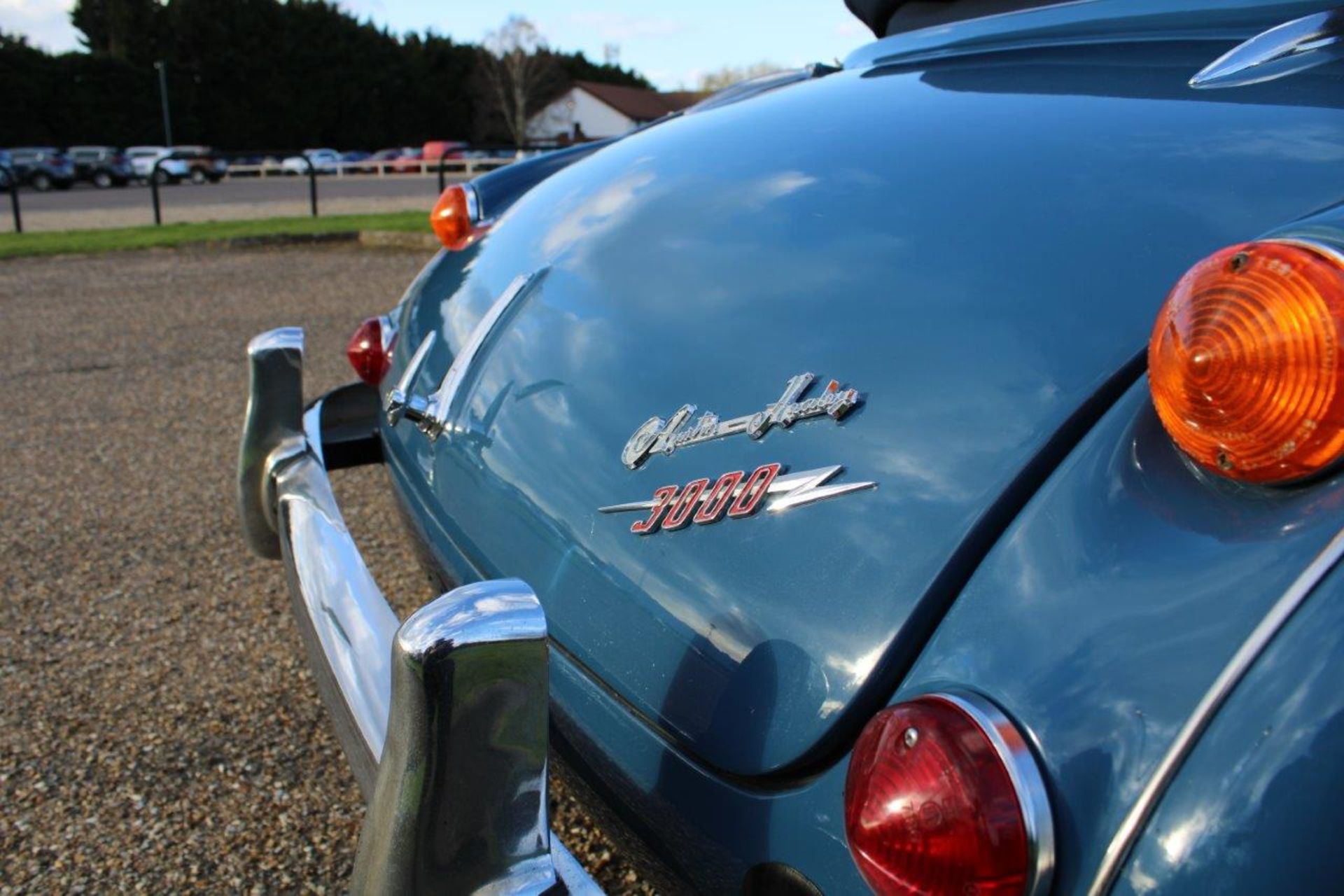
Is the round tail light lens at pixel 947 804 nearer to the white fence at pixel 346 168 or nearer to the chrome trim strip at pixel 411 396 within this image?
the chrome trim strip at pixel 411 396

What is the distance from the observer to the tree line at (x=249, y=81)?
46.9 m

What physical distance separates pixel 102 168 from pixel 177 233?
29.9 metres

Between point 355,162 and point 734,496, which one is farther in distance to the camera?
point 355,162

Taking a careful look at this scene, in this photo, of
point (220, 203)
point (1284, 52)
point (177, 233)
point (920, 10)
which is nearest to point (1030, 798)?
point (1284, 52)

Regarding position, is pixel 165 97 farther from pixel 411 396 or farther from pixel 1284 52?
pixel 1284 52

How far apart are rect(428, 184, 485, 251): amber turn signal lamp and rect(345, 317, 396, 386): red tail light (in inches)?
8.7

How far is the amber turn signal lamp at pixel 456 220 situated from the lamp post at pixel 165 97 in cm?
5210

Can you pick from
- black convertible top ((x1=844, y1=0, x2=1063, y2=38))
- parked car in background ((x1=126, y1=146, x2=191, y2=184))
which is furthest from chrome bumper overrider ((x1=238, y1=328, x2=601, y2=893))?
parked car in background ((x1=126, y1=146, x2=191, y2=184))

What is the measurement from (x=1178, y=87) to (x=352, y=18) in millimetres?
64536

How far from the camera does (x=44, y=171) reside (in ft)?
114

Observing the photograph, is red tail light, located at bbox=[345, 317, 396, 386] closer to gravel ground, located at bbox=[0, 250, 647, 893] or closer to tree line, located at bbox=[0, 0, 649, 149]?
gravel ground, located at bbox=[0, 250, 647, 893]

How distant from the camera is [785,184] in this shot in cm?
155

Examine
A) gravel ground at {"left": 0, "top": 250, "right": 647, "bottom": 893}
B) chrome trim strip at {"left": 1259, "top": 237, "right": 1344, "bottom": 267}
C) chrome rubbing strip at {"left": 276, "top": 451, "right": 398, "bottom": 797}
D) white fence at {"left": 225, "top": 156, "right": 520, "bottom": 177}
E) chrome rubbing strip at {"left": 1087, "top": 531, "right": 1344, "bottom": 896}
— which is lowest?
white fence at {"left": 225, "top": 156, "right": 520, "bottom": 177}

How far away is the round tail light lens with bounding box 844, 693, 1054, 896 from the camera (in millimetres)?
858
